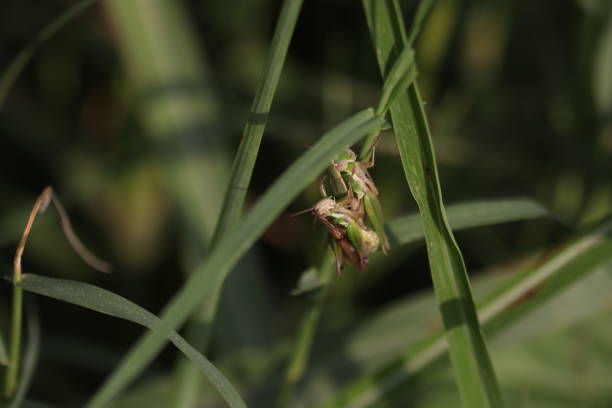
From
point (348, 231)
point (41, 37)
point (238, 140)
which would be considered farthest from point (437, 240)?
point (238, 140)

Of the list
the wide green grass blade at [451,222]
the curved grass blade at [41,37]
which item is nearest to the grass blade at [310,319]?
the wide green grass blade at [451,222]

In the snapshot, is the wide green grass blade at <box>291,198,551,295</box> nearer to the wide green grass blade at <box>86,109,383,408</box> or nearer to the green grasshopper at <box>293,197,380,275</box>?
the green grasshopper at <box>293,197,380,275</box>

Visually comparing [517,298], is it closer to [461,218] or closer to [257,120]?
[461,218]

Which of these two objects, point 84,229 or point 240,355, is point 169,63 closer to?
point 84,229

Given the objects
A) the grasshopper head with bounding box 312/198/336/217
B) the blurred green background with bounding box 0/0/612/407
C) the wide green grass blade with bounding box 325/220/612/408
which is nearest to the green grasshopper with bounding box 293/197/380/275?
the grasshopper head with bounding box 312/198/336/217

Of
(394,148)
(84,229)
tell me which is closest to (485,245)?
(394,148)

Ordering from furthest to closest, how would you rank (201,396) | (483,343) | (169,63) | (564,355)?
(169,63) → (564,355) → (201,396) → (483,343)

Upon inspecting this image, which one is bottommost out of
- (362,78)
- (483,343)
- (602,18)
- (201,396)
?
(483,343)
